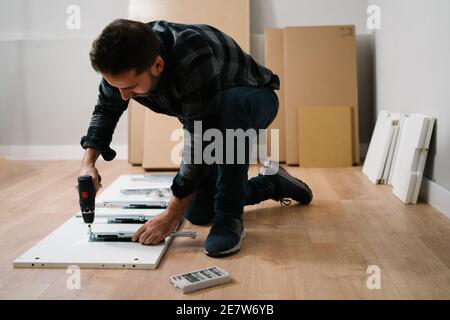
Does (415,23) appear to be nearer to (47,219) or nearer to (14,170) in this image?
(47,219)

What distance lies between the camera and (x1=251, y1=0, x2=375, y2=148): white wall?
150 inches

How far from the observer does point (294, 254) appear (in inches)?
67.8

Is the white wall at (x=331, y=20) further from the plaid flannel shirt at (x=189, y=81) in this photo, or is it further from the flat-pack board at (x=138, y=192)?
the plaid flannel shirt at (x=189, y=81)

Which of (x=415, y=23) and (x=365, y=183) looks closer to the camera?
(x=415, y=23)

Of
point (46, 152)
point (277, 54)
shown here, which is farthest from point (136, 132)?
point (277, 54)

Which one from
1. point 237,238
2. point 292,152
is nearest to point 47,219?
point 237,238

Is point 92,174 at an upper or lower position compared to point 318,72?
lower

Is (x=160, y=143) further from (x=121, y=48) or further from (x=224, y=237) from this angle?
(x=121, y=48)

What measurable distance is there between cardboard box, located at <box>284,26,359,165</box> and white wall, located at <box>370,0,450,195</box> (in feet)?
0.98

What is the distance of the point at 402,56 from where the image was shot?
2.88 meters

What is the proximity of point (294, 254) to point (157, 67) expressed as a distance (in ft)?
2.46

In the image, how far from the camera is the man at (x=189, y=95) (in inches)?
55.4

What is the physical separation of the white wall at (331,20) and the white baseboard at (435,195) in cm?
143

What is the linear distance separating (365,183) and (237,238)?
140 cm
